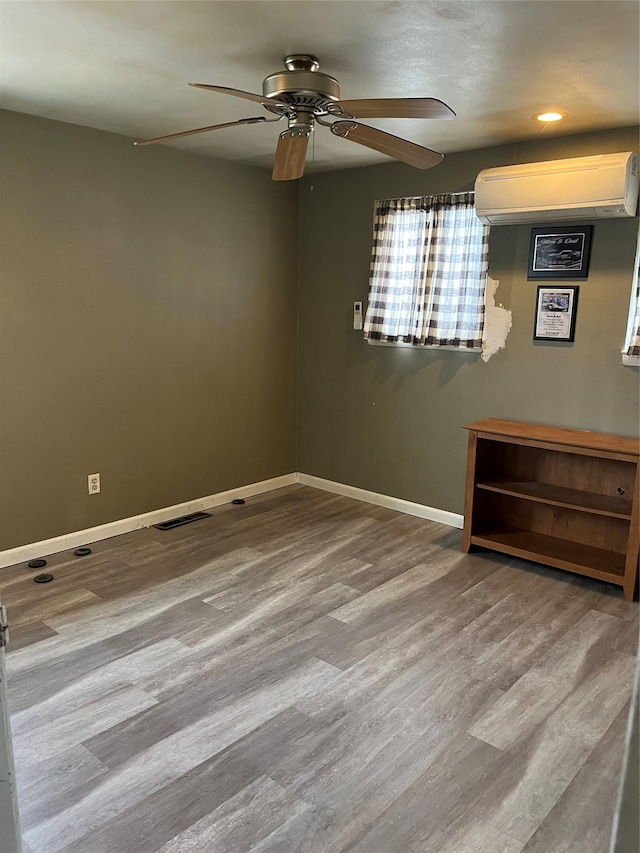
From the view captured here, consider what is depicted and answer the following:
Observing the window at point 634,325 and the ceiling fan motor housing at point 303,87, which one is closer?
the ceiling fan motor housing at point 303,87

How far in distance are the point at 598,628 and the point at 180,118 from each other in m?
3.33

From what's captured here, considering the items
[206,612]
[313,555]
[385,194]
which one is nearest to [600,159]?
[385,194]

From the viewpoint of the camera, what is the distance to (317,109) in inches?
95.0

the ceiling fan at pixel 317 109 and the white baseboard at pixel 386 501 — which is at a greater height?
the ceiling fan at pixel 317 109

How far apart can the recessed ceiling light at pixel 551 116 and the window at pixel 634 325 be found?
0.80 meters

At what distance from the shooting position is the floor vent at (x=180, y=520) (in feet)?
13.8

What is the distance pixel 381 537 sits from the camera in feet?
13.5

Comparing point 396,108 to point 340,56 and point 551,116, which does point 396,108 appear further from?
point 551,116

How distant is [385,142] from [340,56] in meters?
0.35

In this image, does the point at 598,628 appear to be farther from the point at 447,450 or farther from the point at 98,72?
the point at 98,72

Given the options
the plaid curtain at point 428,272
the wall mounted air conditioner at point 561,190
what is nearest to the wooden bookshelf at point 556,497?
the plaid curtain at point 428,272

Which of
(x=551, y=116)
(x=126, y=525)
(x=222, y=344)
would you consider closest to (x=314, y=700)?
(x=126, y=525)

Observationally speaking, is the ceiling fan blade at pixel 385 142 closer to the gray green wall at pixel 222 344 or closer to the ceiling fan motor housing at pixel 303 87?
the ceiling fan motor housing at pixel 303 87

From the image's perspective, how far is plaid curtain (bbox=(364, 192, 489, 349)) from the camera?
3.97m
